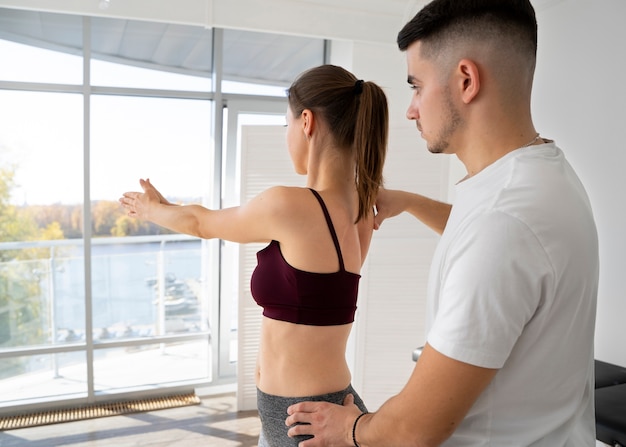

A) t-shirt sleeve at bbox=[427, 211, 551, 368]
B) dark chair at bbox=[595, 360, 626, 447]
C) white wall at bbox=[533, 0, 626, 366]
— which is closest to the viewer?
t-shirt sleeve at bbox=[427, 211, 551, 368]

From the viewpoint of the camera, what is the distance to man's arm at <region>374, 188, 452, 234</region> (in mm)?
1440

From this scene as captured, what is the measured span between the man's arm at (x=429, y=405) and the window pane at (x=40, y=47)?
11.3 feet

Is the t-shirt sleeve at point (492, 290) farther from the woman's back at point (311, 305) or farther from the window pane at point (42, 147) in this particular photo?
the window pane at point (42, 147)

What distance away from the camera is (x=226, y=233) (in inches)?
50.7

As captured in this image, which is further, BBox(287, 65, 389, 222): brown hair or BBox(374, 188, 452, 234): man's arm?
BBox(374, 188, 452, 234): man's arm

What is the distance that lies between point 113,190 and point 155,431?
166 cm

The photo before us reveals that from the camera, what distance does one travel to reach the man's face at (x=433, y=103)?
2.77ft

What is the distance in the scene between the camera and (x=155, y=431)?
338 centimetres

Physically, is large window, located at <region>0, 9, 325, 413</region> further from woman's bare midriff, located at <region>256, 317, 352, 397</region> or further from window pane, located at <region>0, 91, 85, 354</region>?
woman's bare midriff, located at <region>256, 317, 352, 397</region>

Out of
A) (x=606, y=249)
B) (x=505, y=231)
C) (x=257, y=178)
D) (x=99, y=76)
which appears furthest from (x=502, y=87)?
(x=99, y=76)

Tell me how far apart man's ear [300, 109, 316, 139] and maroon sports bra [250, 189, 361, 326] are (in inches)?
6.7

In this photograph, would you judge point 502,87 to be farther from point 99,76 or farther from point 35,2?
point 99,76

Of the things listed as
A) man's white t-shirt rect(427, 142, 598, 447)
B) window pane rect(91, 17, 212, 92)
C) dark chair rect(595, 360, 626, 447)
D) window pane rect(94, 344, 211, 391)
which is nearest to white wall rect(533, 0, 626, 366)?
dark chair rect(595, 360, 626, 447)

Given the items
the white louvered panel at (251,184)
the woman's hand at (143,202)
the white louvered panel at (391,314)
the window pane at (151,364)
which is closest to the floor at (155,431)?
the white louvered panel at (251,184)
